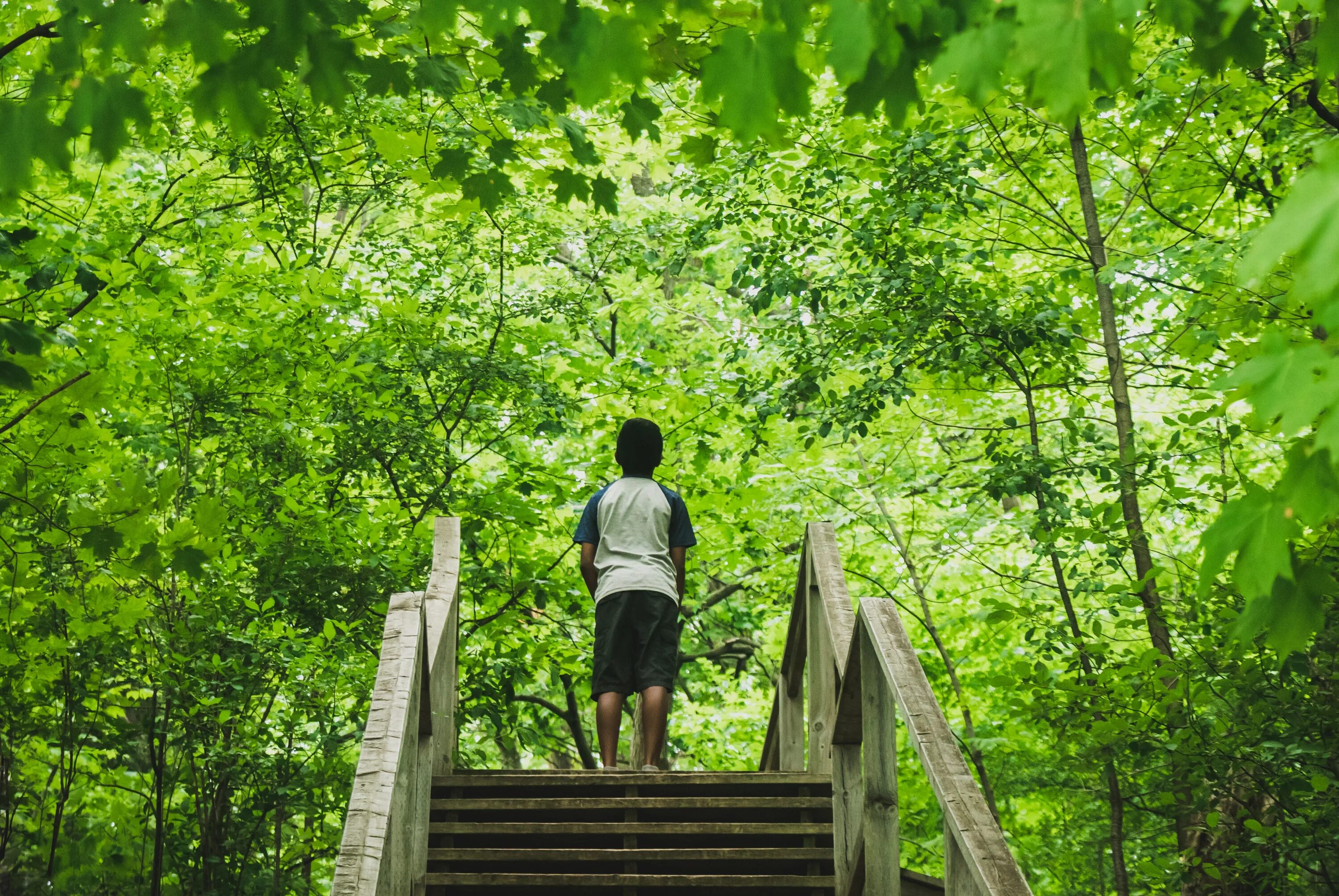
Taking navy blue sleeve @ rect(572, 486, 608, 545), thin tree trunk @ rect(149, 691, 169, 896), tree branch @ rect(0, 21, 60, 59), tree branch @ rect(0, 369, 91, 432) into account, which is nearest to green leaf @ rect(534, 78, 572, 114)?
tree branch @ rect(0, 21, 60, 59)

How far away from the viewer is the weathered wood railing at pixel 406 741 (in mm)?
2621

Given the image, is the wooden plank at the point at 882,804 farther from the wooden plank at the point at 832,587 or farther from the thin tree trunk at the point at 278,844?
the thin tree trunk at the point at 278,844

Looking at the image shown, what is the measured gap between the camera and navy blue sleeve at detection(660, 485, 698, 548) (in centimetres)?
499

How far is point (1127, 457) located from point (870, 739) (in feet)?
7.41

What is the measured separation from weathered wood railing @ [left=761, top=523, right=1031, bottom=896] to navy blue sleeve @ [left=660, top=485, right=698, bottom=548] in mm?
575

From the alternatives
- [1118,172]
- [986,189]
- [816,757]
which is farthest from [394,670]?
[1118,172]

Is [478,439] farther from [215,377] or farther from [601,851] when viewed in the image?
[601,851]

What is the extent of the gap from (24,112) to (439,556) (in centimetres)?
302

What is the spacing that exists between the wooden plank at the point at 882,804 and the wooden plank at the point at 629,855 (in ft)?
1.91

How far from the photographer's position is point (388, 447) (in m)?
6.54

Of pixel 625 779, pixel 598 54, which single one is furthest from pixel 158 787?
pixel 598 54

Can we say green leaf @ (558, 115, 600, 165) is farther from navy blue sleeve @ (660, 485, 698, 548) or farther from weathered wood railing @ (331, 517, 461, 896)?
navy blue sleeve @ (660, 485, 698, 548)

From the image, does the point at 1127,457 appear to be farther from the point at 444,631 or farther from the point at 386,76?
the point at 386,76

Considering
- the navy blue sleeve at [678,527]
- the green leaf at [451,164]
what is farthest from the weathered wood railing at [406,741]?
the green leaf at [451,164]
